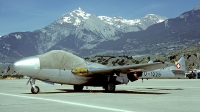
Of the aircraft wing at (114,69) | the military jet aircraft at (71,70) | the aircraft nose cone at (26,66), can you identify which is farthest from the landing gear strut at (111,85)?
the aircraft nose cone at (26,66)

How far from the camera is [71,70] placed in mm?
20141

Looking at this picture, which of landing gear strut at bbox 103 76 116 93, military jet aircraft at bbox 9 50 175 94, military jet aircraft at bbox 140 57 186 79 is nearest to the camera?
military jet aircraft at bbox 9 50 175 94

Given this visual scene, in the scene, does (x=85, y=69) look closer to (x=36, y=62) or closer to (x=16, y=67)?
(x=36, y=62)

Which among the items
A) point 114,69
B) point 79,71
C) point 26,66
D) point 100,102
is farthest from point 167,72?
point 100,102

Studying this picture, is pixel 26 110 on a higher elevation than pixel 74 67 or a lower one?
lower

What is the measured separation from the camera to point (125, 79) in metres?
20.9

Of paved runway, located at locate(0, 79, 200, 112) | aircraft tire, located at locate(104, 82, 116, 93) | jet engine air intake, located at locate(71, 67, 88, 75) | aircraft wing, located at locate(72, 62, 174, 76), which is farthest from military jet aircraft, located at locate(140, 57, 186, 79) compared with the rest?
paved runway, located at locate(0, 79, 200, 112)

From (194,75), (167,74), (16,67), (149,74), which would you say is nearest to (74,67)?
(16,67)

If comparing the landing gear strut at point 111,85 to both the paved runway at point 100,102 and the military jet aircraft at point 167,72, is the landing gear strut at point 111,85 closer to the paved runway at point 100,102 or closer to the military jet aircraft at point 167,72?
the paved runway at point 100,102

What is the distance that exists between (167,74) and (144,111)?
24.0m

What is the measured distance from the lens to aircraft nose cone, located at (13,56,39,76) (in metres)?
17.6

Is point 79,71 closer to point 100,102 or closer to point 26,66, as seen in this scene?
point 26,66

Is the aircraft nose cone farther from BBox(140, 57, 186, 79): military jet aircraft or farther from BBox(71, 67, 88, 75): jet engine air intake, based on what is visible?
BBox(140, 57, 186, 79): military jet aircraft

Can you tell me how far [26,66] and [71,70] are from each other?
354cm
